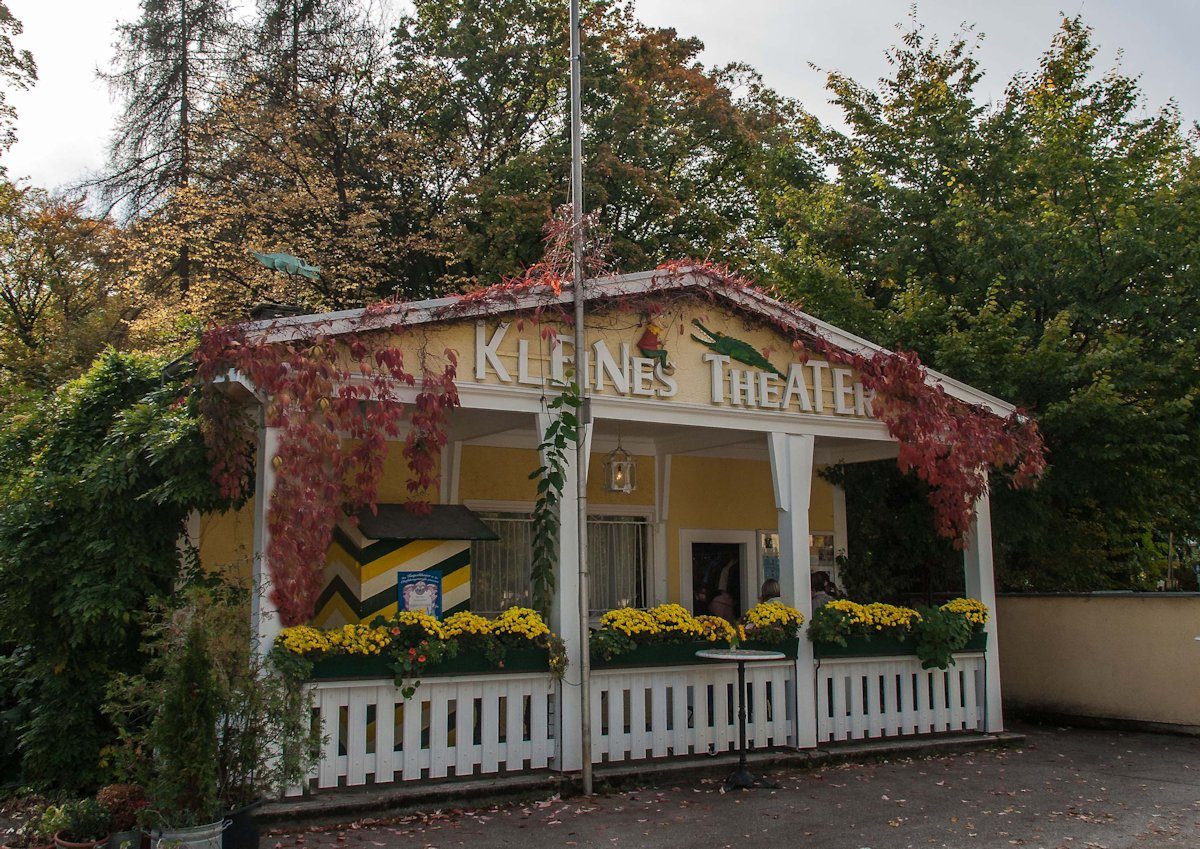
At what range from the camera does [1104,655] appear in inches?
465

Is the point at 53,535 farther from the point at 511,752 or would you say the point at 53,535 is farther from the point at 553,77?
the point at 553,77

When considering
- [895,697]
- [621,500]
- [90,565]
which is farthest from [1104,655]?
[90,565]

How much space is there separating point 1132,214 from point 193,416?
1076 cm

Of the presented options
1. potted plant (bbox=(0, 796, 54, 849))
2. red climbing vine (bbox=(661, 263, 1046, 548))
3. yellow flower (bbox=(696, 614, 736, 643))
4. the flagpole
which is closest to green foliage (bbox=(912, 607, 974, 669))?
red climbing vine (bbox=(661, 263, 1046, 548))

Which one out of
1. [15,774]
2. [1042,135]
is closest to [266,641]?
[15,774]

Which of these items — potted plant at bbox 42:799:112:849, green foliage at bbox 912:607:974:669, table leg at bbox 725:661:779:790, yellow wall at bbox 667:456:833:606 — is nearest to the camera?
potted plant at bbox 42:799:112:849

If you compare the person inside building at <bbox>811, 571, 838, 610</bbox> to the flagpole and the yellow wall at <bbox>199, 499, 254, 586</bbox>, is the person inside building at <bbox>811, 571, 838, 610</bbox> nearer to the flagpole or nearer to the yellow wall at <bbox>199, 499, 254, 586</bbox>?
the flagpole

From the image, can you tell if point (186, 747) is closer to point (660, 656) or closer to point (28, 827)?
point (28, 827)

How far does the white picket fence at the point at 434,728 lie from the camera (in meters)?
7.51

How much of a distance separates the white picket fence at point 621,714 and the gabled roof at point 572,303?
2.54 meters

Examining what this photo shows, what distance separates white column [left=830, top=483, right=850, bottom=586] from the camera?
13.1m

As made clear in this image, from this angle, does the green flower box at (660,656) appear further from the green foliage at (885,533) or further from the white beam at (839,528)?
the green foliage at (885,533)

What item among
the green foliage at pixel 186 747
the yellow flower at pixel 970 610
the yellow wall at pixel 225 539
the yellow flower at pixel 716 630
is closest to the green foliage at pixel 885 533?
the yellow flower at pixel 970 610

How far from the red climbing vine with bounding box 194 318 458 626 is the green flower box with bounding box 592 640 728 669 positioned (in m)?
2.32
